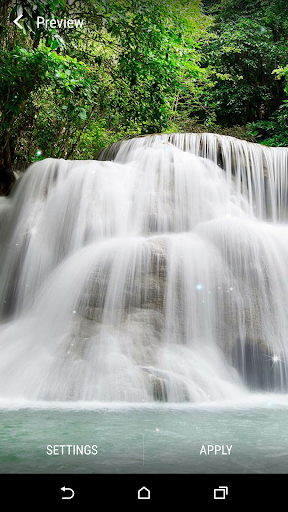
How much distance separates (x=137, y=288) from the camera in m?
5.69

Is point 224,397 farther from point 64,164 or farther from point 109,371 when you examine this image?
point 64,164

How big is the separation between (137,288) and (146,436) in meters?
2.77

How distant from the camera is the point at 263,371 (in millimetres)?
5289

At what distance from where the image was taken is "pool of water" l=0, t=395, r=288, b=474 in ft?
7.44

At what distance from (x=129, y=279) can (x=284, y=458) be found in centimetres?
342

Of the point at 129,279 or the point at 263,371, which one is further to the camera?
the point at 129,279
